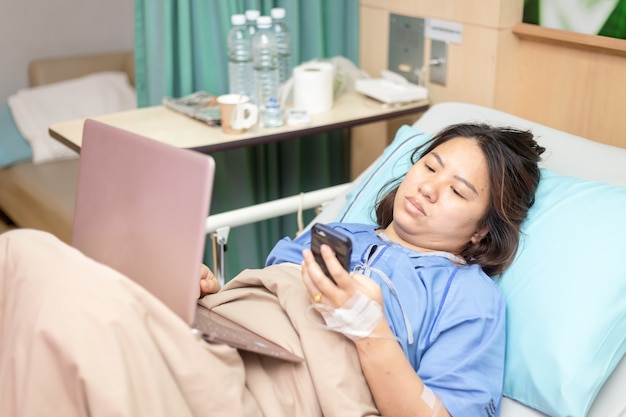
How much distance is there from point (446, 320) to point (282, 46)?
4.27 ft

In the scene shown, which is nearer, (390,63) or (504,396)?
(504,396)

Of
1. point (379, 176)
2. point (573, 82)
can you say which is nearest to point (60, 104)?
point (379, 176)

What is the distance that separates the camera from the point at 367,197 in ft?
5.98

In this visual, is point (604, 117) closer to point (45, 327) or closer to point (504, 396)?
point (504, 396)

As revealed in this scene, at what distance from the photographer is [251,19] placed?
2.27 metres

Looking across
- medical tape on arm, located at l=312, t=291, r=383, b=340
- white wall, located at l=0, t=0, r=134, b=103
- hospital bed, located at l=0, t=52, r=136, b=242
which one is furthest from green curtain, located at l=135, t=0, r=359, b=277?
white wall, located at l=0, t=0, r=134, b=103

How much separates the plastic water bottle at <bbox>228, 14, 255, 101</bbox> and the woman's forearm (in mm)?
1223

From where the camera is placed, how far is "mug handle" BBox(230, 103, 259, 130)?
6.75 ft

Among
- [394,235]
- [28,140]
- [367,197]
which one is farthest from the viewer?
[28,140]

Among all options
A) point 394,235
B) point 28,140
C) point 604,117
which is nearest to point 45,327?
point 394,235

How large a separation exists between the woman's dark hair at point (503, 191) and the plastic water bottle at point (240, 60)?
2.94 ft

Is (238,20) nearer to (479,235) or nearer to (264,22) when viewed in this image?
(264,22)

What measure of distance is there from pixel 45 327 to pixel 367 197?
958mm

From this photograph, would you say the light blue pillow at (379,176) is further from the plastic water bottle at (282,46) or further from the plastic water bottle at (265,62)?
the plastic water bottle at (282,46)
